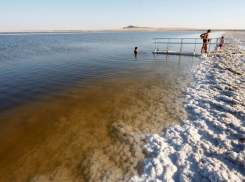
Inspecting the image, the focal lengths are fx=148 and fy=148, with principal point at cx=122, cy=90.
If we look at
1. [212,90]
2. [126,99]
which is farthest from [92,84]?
[212,90]

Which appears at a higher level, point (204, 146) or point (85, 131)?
point (204, 146)

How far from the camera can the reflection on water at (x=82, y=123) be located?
3555mm

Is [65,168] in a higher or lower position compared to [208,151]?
lower

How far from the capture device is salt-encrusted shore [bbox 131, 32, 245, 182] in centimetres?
310

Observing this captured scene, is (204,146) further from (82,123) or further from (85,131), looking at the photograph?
(82,123)

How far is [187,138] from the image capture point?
4086 mm

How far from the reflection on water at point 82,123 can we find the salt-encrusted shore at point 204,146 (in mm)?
363

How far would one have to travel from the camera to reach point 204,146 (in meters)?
3.75

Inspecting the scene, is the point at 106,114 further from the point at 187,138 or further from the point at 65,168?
the point at 187,138

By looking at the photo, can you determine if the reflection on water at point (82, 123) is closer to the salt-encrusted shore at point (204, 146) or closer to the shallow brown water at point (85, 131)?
the shallow brown water at point (85, 131)

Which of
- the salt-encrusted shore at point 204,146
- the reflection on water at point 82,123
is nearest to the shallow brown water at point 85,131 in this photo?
the reflection on water at point 82,123

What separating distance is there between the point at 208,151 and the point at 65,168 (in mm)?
3482

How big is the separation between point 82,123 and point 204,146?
381 cm

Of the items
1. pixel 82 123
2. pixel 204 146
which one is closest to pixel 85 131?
pixel 82 123
